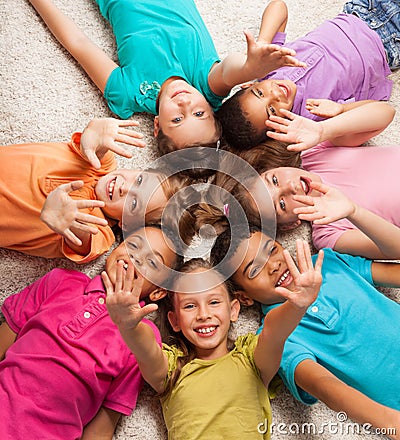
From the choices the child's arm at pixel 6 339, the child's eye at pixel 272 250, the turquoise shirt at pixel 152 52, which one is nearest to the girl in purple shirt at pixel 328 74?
the turquoise shirt at pixel 152 52

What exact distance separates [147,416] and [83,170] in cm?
46

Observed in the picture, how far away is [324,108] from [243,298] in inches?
15.7

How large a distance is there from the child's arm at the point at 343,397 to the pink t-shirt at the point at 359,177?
0.26 meters

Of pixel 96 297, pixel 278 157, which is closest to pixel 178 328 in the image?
pixel 96 297

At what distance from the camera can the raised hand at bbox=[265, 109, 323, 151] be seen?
0.96m

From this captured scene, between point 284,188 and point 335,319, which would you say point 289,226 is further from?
point 335,319

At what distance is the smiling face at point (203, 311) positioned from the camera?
92 centimetres

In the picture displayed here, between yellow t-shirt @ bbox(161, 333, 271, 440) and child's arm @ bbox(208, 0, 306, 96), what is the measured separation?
487mm

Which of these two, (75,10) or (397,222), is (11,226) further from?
(397,222)

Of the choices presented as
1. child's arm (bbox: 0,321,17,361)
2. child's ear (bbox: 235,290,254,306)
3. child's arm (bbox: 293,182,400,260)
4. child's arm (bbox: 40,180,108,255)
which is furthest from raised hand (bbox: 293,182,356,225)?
child's arm (bbox: 0,321,17,361)

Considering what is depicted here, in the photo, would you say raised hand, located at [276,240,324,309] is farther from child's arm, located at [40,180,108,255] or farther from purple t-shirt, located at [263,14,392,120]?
purple t-shirt, located at [263,14,392,120]

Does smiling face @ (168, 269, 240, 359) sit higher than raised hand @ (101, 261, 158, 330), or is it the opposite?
raised hand @ (101, 261, 158, 330)

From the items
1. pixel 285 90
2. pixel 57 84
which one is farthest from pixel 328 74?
pixel 57 84

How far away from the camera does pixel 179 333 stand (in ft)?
3.20
